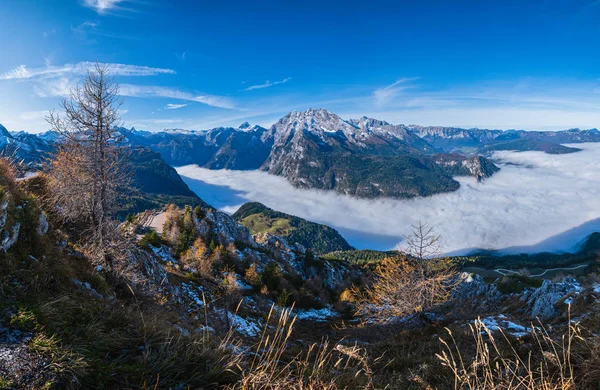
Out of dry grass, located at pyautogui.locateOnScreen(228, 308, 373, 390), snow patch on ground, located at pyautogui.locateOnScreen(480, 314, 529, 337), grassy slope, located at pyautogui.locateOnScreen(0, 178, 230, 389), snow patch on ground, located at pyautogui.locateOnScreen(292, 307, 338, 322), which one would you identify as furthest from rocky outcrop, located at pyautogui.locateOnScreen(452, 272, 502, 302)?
grassy slope, located at pyautogui.locateOnScreen(0, 178, 230, 389)

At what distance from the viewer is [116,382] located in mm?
3490

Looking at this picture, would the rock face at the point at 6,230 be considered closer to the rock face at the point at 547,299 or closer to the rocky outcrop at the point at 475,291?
the rock face at the point at 547,299

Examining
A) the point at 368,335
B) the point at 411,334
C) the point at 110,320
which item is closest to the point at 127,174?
the point at 110,320

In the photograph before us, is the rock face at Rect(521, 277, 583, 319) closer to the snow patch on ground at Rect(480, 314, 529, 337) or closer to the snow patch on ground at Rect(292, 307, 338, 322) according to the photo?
the snow patch on ground at Rect(480, 314, 529, 337)

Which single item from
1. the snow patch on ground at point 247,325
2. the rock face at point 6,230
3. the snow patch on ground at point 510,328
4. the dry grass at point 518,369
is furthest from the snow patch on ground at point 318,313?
the rock face at point 6,230

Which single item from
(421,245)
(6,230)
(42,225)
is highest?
(6,230)

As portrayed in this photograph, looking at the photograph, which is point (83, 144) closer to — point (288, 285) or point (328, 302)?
point (288, 285)

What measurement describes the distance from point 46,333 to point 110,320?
1134mm

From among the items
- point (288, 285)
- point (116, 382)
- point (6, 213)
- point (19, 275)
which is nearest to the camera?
point (116, 382)

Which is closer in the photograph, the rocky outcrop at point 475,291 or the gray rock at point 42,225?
the gray rock at point 42,225

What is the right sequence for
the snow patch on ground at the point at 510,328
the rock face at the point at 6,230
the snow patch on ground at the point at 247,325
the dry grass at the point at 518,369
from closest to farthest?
the dry grass at the point at 518,369 → the rock face at the point at 6,230 → the snow patch on ground at the point at 510,328 → the snow patch on ground at the point at 247,325

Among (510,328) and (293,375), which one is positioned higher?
(293,375)

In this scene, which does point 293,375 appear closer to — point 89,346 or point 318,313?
point 89,346

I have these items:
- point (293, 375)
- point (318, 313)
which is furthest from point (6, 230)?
point (318, 313)
